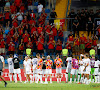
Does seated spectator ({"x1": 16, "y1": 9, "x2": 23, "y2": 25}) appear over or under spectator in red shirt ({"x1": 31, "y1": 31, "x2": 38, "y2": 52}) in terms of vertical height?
over

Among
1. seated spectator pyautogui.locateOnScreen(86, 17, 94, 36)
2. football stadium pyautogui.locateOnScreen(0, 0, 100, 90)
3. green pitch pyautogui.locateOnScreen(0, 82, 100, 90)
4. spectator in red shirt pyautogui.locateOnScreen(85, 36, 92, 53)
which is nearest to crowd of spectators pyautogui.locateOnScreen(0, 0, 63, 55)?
football stadium pyautogui.locateOnScreen(0, 0, 100, 90)

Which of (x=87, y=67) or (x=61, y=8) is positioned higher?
(x=61, y=8)

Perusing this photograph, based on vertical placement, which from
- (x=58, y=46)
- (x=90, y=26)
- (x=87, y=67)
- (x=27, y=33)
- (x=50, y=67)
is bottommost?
(x=50, y=67)

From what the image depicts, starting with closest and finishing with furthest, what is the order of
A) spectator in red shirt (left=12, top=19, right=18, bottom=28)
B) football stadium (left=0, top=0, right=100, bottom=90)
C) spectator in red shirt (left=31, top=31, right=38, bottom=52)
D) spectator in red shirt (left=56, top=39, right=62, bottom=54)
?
football stadium (left=0, top=0, right=100, bottom=90), spectator in red shirt (left=56, top=39, right=62, bottom=54), spectator in red shirt (left=31, top=31, right=38, bottom=52), spectator in red shirt (left=12, top=19, right=18, bottom=28)

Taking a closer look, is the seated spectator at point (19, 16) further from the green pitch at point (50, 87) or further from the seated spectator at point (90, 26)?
the green pitch at point (50, 87)

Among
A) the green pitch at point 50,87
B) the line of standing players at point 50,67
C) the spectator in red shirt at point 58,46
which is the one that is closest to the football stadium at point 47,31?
the spectator in red shirt at point 58,46

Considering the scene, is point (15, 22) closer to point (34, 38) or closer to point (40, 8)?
point (34, 38)

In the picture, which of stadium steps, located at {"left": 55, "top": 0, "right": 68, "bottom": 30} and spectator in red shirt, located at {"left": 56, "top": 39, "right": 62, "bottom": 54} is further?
stadium steps, located at {"left": 55, "top": 0, "right": 68, "bottom": 30}

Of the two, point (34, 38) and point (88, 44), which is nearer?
point (88, 44)

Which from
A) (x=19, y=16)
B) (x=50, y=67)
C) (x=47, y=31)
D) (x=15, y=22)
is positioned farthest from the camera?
(x=19, y=16)

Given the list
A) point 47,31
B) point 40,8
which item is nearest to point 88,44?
point 47,31

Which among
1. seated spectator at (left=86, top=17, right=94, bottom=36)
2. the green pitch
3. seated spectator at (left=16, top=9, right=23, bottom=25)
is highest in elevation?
seated spectator at (left=16, top=9, right=23, bottom=25)

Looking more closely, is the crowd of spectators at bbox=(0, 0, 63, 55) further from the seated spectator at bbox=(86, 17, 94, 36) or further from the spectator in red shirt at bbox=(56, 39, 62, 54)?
the seated spectator at bbox=(86, 17, 94, 36)

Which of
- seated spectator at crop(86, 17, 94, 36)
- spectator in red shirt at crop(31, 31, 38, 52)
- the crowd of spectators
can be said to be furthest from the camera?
seated spectator at crop(86, 17, 94, 36)
